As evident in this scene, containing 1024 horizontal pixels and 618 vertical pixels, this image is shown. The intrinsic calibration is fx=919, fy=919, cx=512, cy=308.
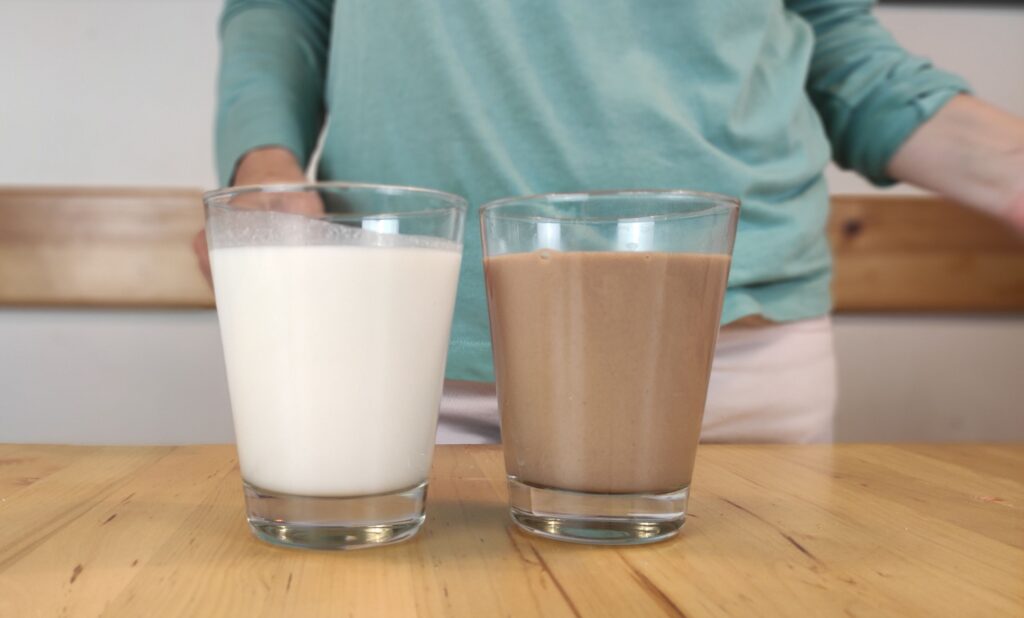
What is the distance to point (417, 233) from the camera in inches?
12.2

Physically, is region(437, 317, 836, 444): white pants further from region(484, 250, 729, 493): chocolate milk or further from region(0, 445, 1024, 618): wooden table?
region(484, 250, 729, 493): chocolate milk

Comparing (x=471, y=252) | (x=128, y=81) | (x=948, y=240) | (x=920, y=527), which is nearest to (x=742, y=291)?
(x=471, y=252)

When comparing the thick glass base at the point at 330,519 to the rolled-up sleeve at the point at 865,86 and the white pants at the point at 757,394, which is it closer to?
the white pants at the point at 757,394

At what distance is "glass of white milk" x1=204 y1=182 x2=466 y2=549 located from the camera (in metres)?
0.30

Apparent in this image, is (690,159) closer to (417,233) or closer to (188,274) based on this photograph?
(417,233)

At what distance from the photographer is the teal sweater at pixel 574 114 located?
2.08ft

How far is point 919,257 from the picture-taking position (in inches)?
51.3

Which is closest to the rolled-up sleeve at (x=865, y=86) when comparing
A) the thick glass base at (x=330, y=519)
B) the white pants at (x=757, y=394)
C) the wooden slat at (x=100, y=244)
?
the white pants at (x=757, y=394)

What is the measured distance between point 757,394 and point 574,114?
25 centimetres

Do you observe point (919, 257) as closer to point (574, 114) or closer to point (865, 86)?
point (865, 86)

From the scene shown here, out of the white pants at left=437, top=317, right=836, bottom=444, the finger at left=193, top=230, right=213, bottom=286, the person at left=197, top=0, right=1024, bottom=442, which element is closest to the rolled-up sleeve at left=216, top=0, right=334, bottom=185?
the person at left=197, top=0, right=1024, bottom=442

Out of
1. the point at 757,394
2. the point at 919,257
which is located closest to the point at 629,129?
the point at 757,394

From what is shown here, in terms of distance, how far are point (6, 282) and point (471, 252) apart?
874mm

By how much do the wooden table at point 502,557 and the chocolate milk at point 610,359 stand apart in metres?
0.03
